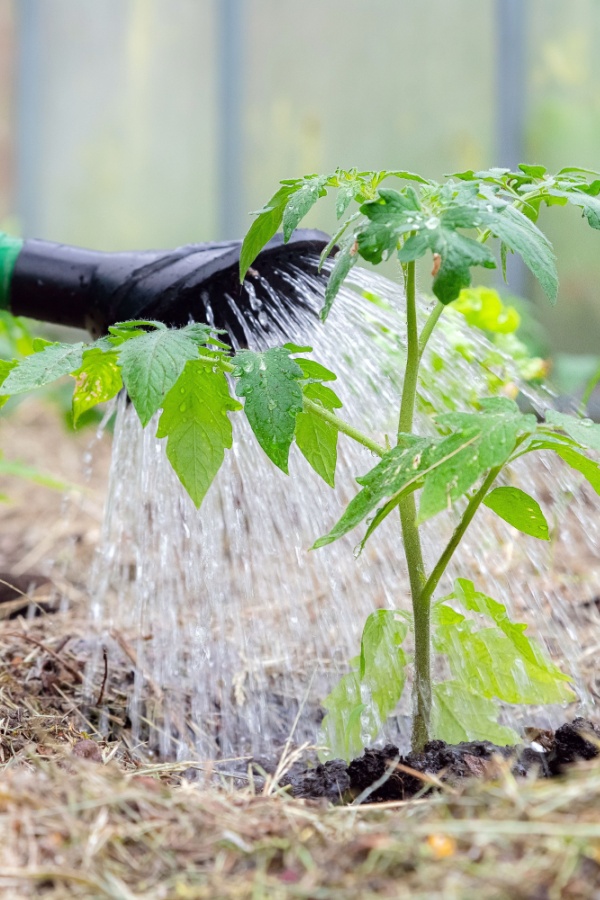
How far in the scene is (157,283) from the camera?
4.04 feet

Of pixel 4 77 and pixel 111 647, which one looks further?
pixel 4 77

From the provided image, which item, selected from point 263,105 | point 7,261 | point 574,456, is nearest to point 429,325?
point 574,456

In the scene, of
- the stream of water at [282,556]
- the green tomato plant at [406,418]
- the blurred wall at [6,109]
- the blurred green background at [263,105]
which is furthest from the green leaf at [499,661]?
the blurred wall at [6,109]

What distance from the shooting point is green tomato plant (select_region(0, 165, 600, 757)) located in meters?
0.73

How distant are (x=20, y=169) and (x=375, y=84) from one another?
5.98ft

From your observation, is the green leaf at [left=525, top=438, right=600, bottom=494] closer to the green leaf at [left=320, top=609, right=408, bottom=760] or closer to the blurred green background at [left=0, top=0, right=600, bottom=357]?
the green leaf at [left=320, top=609, right=408, bottom=760]

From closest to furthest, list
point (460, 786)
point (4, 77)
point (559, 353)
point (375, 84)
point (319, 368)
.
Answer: point (460, 786) < point (319, 368) < point (559, 353) < point (375, 84) < point (4, 77)

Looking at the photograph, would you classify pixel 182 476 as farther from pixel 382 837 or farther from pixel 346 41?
pixel 346 41

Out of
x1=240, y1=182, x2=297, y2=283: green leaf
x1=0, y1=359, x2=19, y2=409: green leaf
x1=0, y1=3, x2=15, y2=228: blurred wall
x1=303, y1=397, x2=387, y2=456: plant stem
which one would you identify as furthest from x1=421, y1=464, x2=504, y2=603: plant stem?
x1=0, y1=3, x2=15, y2=228: blurred wall

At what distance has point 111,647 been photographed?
149 cm

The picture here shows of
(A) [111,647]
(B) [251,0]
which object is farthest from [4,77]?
(A) [111,647]

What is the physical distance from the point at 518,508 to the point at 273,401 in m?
0.27

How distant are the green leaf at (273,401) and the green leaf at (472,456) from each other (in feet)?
0.47

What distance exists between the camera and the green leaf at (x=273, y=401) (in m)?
0.80
